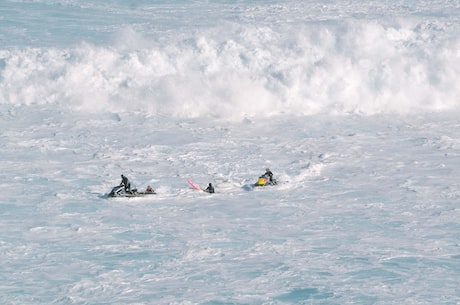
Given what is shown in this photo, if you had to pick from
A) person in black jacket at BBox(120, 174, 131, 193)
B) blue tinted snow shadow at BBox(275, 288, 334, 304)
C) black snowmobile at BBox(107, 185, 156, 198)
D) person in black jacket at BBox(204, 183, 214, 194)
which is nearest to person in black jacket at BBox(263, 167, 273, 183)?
person in black jacket at BBox(204, 183, 214, 194)

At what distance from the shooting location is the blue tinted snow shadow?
903 inches

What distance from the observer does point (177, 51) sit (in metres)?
49.0

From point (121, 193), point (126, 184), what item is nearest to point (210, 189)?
point (126, 184)

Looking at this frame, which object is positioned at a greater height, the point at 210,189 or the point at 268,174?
the point at 268,174

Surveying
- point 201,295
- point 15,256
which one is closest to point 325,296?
point 201,295

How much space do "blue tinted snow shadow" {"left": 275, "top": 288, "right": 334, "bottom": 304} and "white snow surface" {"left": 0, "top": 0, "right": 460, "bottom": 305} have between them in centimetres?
7

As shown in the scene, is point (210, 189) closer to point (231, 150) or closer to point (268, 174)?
point (268, 174)

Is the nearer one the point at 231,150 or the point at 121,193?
the point at 121,193

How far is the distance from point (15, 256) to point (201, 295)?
18.8 ft

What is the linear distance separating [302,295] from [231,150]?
13.4 m

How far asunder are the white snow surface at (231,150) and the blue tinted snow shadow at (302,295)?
0.22 ft

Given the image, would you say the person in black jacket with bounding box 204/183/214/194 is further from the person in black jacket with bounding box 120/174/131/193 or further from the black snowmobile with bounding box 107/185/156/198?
the person in black jacket with bounding box 120/174/131/193

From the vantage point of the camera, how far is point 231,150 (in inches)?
1417

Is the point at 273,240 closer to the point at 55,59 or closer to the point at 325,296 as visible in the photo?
the point at 325,296
